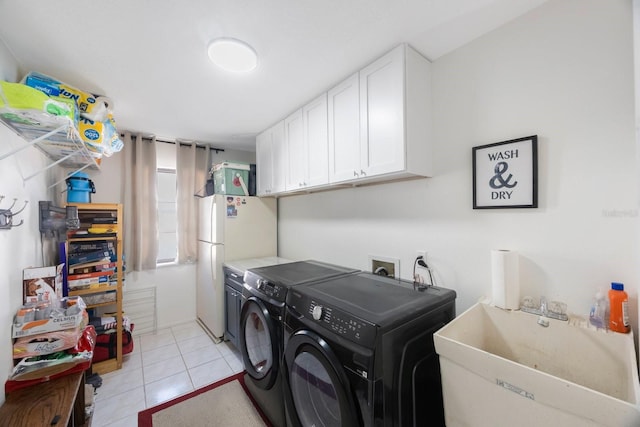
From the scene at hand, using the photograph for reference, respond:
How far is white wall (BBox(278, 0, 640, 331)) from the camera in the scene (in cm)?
102

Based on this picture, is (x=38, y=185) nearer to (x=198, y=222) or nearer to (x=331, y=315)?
(x=198, y=222)

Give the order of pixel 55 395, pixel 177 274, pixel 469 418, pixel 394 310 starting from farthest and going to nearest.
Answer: pixel 177 274 < pixel 55 395 < pixel 394 310 < pixel 469 418

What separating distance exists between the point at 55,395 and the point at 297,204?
2.21 metres

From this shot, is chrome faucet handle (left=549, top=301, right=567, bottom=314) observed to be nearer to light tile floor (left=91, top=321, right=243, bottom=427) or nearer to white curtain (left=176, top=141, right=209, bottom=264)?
light tile floor (left=91, top=321, right=243, bottom=427)

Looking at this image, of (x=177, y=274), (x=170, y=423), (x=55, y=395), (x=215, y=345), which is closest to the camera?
(x=55, y=395)

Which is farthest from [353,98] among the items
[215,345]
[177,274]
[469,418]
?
[177,274]

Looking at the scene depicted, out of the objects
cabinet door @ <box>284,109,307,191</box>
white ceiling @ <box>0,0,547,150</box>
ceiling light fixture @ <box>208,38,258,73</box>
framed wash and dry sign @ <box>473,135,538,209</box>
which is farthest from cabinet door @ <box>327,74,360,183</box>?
framed wash and dry sign @ <box>473,135,538,209</box>

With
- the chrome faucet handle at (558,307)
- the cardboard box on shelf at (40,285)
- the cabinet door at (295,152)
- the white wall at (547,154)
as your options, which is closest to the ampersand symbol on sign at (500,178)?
the white wall at (547,154)

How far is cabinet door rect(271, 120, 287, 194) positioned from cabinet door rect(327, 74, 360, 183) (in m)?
0.73

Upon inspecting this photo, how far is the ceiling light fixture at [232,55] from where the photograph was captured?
1.38m

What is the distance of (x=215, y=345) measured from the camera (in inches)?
108

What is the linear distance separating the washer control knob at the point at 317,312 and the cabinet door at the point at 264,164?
1736mm

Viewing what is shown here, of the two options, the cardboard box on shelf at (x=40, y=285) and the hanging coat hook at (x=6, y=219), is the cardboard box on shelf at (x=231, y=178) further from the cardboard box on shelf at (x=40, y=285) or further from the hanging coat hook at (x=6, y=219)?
the hanging coat hook at (x=6, y=219)

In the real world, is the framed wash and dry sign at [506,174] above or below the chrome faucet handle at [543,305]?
above
